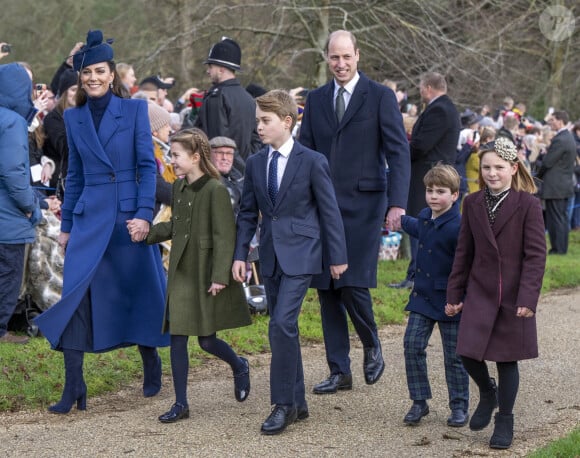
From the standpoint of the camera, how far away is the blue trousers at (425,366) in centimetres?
596

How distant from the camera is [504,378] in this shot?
5535 millimetres

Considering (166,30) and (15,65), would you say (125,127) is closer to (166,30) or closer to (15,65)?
(15,65)

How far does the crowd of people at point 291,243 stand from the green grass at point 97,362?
416 mm

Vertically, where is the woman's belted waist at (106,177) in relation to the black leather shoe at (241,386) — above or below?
above

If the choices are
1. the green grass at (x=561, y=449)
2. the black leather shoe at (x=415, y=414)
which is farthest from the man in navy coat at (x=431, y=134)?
the green grass at (x=561, y=449)

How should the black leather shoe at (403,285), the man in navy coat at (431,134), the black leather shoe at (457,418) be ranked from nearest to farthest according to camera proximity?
1. the black leather shoe at (457,418)
2. the man in navy coat at (431,134)
3. the black leather shoe at (403,285)

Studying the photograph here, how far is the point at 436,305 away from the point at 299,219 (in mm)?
942

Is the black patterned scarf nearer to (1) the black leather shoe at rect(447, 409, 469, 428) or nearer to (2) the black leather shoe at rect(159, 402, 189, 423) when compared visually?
(1) the black leather shoe at rect(447, 409, 469, 428)

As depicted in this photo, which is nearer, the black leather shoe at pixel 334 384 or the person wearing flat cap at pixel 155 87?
the black leather shoe at pixel 334 384

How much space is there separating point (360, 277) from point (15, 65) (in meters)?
2.94

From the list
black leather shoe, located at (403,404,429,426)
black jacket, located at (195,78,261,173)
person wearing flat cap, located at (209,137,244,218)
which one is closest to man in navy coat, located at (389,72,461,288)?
black jacket, located at (195,78,261,173)

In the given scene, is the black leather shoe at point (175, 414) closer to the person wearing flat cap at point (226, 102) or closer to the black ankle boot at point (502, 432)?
the black ankle boot at point (502, 432)

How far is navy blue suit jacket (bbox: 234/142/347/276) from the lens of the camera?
19.1ft

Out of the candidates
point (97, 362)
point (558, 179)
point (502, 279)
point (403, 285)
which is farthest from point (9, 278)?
point (558, 179)
